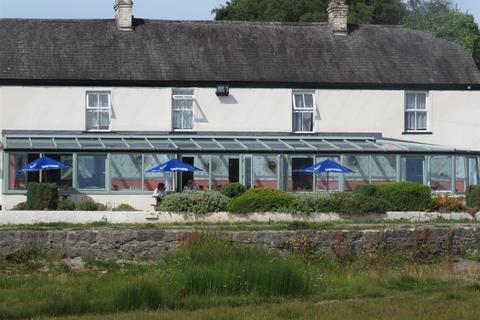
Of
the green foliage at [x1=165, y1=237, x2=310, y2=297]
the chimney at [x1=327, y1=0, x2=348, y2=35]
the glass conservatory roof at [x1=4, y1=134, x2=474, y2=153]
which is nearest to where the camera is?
the green foliage at [x1=165, y1=237, x2=310, y2=297]

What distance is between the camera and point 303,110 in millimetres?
43156

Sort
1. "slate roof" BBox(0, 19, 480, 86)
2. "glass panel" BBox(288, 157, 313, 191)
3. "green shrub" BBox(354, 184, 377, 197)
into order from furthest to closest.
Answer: "slate roof" BBox(0, 19, 480, 86) → "glass panel" BBox(288, 157, 313, 191) → "green shrub" BBox(354, 184, 377, 197)

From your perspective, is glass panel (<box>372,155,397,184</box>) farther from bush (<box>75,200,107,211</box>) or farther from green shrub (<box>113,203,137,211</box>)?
bush (<box>75,200,107,211</box>)

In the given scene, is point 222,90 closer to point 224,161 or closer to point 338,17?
point 224,161

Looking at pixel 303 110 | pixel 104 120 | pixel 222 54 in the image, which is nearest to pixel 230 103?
pixel 222 54

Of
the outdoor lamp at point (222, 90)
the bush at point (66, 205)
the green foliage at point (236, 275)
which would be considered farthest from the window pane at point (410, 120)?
the green foliage at point (236, 275)

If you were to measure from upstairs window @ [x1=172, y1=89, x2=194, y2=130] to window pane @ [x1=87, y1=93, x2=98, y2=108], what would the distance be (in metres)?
3.21

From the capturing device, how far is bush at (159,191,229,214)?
31828 mm

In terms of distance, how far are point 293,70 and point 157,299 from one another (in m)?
25.6

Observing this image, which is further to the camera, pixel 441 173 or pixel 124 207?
pixel 441 173

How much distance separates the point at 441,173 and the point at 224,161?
871 cm

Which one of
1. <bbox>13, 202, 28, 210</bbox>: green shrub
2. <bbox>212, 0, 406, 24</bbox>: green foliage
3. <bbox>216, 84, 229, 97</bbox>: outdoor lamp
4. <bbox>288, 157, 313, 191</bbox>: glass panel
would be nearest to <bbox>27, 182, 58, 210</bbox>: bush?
<bbox>13, 202, 28, 210</bbox>: green shrub

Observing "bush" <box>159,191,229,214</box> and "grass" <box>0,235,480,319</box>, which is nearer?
"grass" <box>0,235,480,319</box>

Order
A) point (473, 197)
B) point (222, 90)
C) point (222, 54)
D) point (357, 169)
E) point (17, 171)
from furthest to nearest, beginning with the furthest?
1. point (222, 54)
2. point (222, 90)
3. point (357, 169)
4. point (17, 171)
5. point (473, 197)
